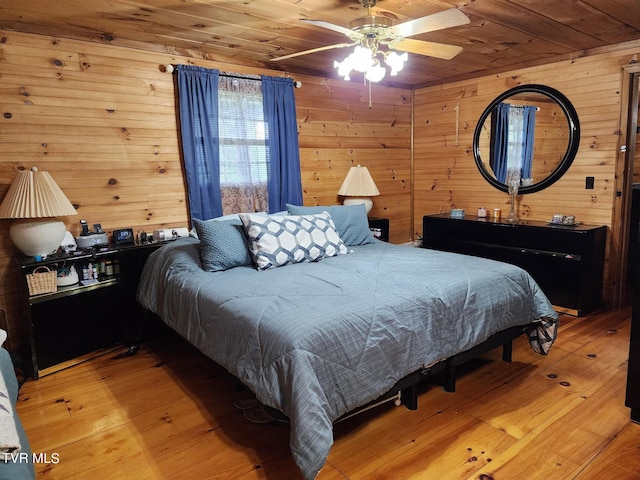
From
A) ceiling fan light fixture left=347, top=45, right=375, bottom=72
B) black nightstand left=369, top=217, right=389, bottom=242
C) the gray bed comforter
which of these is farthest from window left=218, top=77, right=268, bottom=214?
ceiling fan light fixture left=347, top=45, right=375, bottom=72

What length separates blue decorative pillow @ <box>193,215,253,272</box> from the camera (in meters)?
2.81

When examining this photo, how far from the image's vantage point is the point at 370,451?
77.5 inches

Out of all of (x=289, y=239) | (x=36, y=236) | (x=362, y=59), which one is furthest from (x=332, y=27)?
(x=36, y=236)

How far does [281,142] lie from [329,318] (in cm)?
254

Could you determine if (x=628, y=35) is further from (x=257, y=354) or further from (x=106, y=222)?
(x=106, y=222)

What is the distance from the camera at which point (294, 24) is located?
2.90 m

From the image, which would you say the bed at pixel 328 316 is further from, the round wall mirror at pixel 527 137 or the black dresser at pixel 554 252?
the round wall mirror at pixel 527 137

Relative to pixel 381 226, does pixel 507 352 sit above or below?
below

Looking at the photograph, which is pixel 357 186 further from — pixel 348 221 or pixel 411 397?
pixel 411 397

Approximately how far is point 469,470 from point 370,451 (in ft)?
1.43

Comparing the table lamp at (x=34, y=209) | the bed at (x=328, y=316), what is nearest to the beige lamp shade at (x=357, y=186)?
the bed at (x=328, y=316)

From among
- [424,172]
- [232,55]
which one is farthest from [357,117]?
[232,55]

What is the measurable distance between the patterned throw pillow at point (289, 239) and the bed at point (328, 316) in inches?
2.1

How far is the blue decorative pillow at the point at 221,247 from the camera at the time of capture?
2811mm
